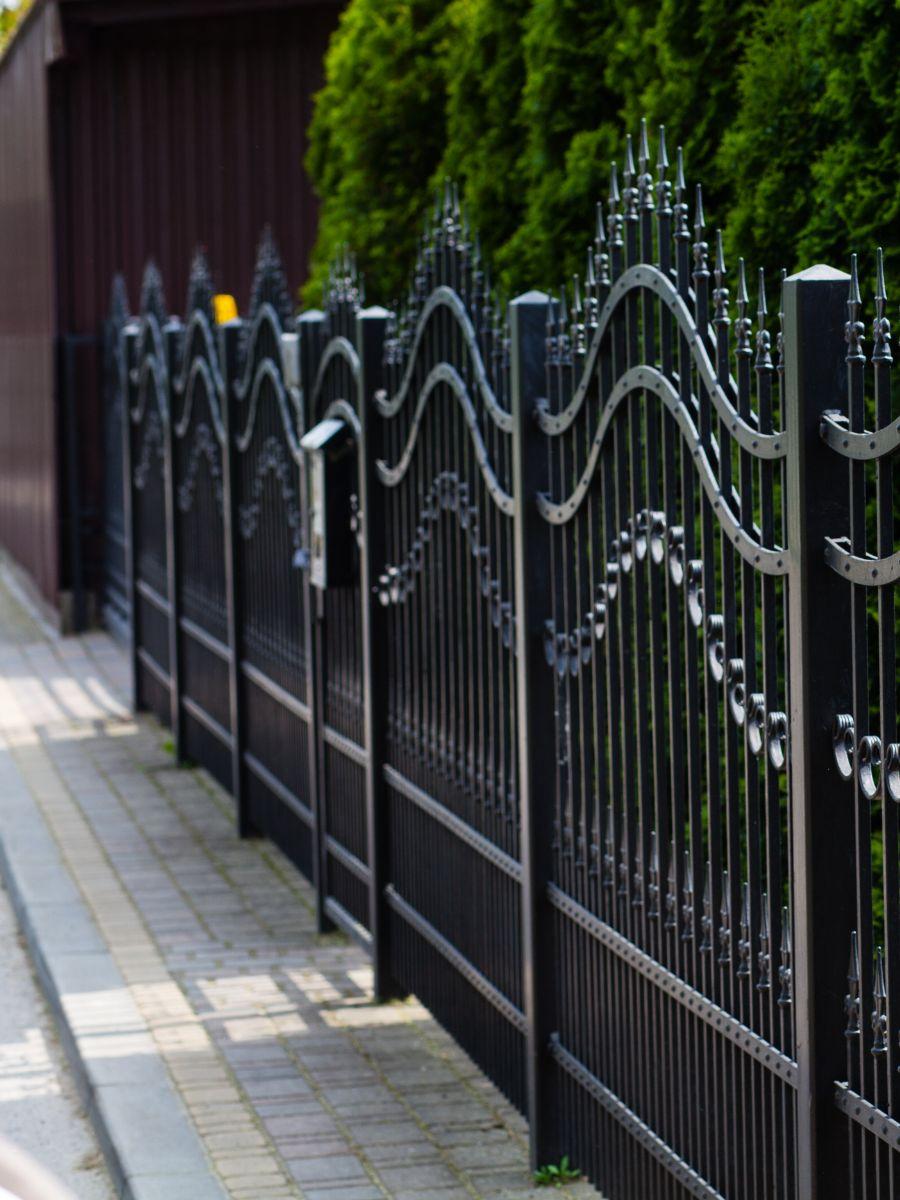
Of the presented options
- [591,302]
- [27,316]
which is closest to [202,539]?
[591,302]

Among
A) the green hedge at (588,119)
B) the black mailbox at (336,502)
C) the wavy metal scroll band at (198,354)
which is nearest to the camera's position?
the green hedge at (588,119)

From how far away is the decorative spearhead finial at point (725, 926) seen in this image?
382cm

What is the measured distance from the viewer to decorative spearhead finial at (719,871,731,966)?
3.82 metres

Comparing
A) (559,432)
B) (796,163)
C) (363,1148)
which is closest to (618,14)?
(796,163)

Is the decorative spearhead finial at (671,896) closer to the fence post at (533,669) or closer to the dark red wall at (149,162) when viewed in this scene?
the fence post at (533,669)

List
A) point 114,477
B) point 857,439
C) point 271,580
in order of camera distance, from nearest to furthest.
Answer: point 857,439 → point 271,580 → point 114,477

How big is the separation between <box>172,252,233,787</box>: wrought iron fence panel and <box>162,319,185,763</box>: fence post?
14mm

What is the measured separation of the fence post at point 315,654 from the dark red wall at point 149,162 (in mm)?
9144

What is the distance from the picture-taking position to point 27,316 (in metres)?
18.5

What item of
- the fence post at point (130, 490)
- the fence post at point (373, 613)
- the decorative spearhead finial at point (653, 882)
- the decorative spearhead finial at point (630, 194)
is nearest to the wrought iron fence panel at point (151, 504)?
the fence post at point (130, 490)

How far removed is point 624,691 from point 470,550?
1.19 meters

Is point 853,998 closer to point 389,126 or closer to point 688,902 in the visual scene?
point 688,902

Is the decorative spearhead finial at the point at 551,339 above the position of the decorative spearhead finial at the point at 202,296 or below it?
below

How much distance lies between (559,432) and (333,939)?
3235 millimetres
